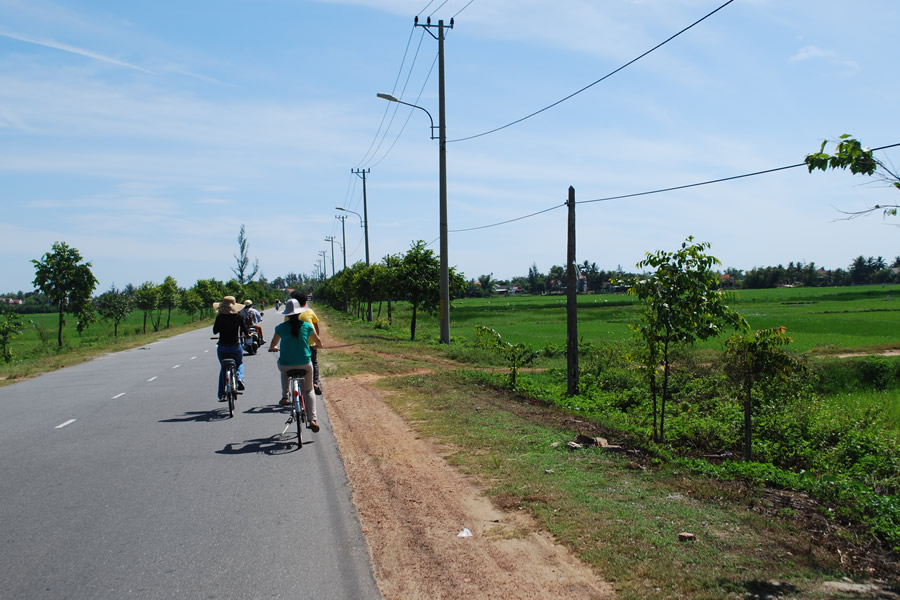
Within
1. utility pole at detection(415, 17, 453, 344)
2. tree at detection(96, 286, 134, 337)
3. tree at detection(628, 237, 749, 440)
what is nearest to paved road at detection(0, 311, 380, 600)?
tree at detection(628, 237, 749, 440)

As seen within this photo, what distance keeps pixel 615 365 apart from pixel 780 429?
7.61m

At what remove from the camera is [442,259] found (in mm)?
25531

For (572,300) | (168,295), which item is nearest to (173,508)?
(572,300)

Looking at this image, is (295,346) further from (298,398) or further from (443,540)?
(443,540)

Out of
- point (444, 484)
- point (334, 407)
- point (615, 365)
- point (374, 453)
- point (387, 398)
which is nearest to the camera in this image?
point (444, 484)

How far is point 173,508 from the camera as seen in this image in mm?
6297

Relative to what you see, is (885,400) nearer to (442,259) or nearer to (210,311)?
(442,259)

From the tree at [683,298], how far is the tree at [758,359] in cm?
26

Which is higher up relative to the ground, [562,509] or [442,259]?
[442,259]

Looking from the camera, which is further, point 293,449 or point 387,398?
point 387,398

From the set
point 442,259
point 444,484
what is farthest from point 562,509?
point 442,259

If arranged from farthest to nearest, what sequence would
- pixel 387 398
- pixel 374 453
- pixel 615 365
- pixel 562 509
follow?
pixel 615 365
pixel 387 398
pixel 374 453
pixel 562 509

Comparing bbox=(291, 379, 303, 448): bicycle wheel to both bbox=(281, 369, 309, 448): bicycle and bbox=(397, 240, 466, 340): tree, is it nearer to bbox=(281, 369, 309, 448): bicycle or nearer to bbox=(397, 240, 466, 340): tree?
bbox=(281, 369, 309, 448): bicycle

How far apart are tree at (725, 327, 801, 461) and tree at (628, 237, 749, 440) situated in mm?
265
